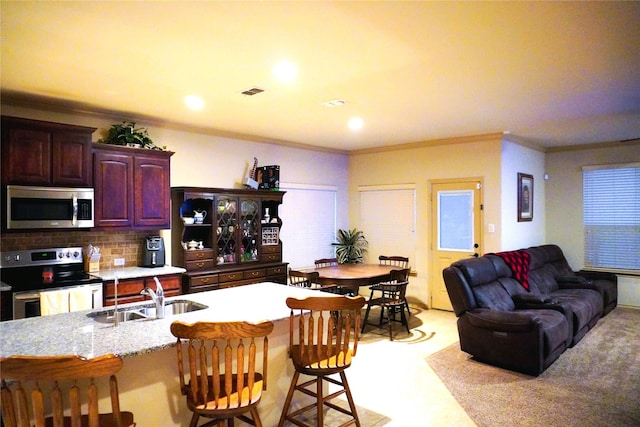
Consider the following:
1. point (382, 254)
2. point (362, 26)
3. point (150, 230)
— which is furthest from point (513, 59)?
point (382, 254)

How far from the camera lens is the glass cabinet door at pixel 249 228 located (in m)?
5.57

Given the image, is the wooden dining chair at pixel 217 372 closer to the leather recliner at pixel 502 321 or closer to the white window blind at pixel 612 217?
the leather recliner at pixel 502 321

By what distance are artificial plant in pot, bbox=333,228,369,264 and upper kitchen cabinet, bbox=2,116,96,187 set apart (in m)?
4.25

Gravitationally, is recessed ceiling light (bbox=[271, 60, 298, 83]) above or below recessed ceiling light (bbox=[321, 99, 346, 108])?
below

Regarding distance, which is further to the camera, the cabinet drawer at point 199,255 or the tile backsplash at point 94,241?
the cabinet drawer at point 199,255

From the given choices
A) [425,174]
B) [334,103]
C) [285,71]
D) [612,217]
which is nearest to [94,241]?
[285,71]

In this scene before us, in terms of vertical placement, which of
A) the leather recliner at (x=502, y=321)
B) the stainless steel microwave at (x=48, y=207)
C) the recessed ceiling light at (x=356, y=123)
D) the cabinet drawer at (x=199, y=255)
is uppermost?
the recessed ceiling light at (x=356, y=123)

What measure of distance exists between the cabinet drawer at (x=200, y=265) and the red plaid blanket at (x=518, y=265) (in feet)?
12.2

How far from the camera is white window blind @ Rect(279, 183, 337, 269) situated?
6.55m

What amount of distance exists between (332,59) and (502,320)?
116 inches

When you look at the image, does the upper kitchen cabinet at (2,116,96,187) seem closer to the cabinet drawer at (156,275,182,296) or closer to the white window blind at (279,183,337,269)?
the cabinet drawer at (156,275,182,296)

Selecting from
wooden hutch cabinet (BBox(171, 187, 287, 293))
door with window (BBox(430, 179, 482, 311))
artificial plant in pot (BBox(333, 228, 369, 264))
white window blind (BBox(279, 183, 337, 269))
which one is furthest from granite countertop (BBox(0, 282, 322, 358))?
artificial plant in pot (BBox(333, 228, 369, 264))

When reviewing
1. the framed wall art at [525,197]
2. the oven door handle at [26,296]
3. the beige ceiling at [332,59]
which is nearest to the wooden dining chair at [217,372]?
the beige ceiling at [332,59]

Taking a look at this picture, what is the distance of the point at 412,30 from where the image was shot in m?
2.55
